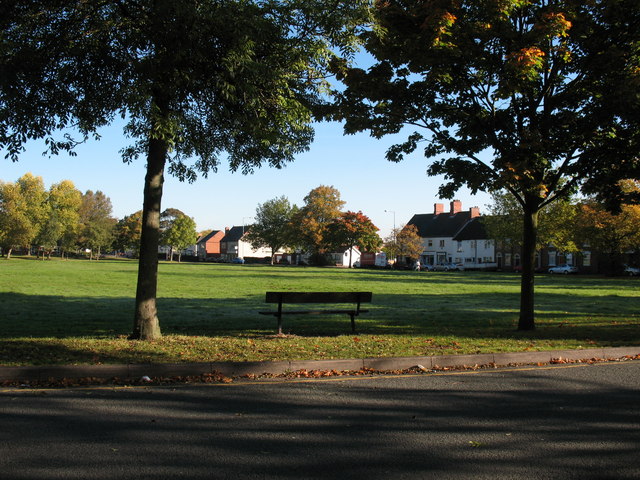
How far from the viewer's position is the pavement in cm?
739

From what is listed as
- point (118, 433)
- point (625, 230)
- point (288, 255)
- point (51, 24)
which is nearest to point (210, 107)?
point (51, 24)

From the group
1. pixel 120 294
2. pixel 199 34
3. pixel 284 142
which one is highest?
pixel 199 34

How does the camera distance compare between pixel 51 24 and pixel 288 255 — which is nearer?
pixel 51 24

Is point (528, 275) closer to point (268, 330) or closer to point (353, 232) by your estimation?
point (268, 330)

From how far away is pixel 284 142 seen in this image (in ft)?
34.8

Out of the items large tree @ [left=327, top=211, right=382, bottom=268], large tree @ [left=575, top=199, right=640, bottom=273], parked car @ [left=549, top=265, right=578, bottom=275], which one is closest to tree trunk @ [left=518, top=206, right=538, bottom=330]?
large tree @ [left=575, top=199, right=640, bottom=273]

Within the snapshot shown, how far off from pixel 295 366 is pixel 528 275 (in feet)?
23.8

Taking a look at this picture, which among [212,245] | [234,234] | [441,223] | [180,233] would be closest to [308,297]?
[441,223]

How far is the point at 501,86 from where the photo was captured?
12.0 meters

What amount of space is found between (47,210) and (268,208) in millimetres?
38961

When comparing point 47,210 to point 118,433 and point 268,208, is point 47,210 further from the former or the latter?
point 118,433

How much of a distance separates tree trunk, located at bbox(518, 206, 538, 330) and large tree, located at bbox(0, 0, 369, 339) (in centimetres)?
638

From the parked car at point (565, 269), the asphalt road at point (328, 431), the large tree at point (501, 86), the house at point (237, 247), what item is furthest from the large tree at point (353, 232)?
the asphalt road at point (328, 431)

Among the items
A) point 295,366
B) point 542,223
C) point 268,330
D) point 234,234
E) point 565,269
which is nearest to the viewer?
point 295,366
